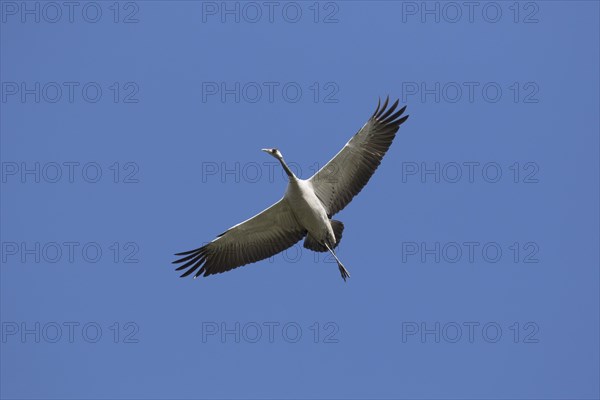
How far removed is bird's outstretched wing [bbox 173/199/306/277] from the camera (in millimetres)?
16094

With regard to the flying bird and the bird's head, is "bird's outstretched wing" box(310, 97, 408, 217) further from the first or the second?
the bird's head

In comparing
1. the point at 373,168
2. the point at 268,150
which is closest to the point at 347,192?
the point at 373,168

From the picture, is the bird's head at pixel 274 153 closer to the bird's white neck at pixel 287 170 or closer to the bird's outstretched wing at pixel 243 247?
the bird's white neck at pixel 287 170

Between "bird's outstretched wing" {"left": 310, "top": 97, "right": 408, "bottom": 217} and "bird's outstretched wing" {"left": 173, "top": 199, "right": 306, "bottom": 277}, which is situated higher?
"bird's outstretched wing" {"left": 310, "top": 97, "right": 408, "bottom": 217}

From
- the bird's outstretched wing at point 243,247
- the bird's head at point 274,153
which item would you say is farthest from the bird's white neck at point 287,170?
the bird's outstretched wing at point 243,247

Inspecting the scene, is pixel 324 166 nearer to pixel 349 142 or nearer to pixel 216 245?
pixel 349 142

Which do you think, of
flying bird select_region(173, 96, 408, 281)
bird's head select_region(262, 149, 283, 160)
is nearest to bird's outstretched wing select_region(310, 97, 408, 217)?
flying bird select_region(173, 96, 408, 281)

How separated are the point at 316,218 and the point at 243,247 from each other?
6.11 feet

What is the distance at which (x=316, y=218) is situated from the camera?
1540cm

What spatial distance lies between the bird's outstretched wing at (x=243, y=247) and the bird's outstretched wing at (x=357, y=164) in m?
0.90

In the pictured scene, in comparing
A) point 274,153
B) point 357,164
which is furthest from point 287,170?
point 357,164

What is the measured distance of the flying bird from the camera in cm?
1571

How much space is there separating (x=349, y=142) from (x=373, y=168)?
2.50 feet

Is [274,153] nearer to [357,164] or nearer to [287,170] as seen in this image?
[287,170]
